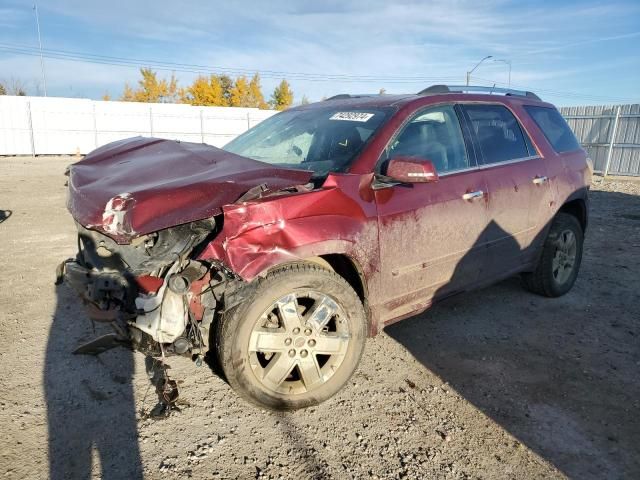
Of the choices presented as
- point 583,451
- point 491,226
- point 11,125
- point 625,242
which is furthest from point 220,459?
point 11,125

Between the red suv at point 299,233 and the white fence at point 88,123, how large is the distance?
70.4 ft

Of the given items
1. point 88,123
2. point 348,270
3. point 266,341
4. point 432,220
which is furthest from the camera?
point 88,123

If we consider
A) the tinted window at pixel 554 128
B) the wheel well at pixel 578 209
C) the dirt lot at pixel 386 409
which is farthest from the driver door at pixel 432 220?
the wheel well at pixel 578 209

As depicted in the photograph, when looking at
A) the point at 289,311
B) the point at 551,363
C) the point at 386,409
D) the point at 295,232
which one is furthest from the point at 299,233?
the point at 551,363

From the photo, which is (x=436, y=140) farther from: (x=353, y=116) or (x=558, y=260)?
(x=558, y=260)

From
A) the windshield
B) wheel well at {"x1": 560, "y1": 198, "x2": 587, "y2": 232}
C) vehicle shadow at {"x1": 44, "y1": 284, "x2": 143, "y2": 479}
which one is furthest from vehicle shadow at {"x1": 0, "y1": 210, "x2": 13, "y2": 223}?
wheel well at {"x1": 560, "y1": 198, "x2": 587, "y2": 232}

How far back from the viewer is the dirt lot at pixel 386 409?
2361 mm

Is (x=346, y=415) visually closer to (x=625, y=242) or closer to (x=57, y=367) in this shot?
(x=57, y=367)

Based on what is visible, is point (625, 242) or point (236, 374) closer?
point (236, 374)

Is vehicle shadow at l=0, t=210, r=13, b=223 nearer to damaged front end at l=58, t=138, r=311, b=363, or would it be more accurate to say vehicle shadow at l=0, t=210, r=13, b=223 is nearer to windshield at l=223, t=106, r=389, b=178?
windshield at l=223, t=106, r=389, b=178

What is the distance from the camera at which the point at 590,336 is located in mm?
3834

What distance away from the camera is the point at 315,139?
11.2 feet

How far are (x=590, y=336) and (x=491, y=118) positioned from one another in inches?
77.8

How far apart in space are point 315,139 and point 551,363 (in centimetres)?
237
